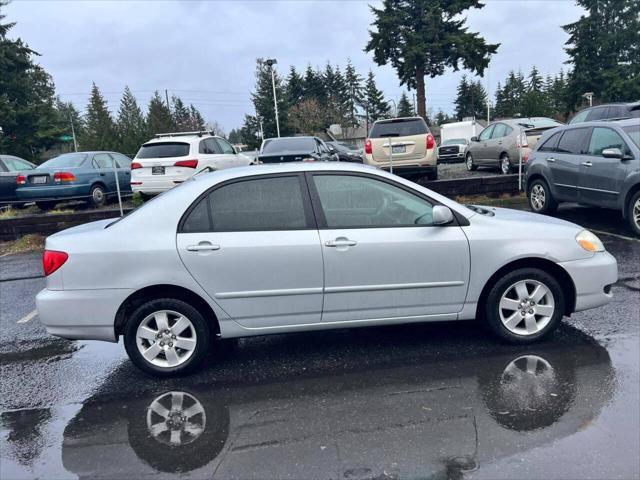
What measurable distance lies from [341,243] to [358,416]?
134 centimetres

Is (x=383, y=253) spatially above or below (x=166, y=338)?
above

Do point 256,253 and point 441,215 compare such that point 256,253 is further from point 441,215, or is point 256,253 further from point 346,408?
point 441,215

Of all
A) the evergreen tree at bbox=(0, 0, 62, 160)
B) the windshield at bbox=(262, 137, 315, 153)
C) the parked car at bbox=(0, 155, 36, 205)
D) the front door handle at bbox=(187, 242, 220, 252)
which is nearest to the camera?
the front door handle at bbox=(187, 242, 220, 252)

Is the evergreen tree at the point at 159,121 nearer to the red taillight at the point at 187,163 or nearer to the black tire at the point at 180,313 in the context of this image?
the red taillight at the point at 187,163

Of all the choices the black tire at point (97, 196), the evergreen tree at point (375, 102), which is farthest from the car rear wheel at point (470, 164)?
the evergreen tree at point (375, 102)

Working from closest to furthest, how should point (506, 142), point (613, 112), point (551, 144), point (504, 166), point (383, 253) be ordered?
1. point (383, 253)
2. point (551, 144)
3. point (613, 112)
4. point (506, 142)
5. point (504, 166)

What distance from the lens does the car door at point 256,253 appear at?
14.1 feet

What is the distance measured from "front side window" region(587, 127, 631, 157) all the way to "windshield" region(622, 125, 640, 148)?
131 millimetres

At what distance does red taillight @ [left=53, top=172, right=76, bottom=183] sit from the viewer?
43.5ft

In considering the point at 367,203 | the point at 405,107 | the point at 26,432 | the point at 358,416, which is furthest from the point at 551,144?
the point at 405,107

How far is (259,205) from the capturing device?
450 centimetres

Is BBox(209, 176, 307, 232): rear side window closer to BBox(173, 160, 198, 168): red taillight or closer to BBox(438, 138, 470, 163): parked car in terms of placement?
BBox(173, 160, 198, 168): red taillight

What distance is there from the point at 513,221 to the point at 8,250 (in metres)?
10.1

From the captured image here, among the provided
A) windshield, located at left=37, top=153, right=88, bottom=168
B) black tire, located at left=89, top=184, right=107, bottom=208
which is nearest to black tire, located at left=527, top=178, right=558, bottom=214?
black tire, located at left=89, top=184, right=107, bottom=208
